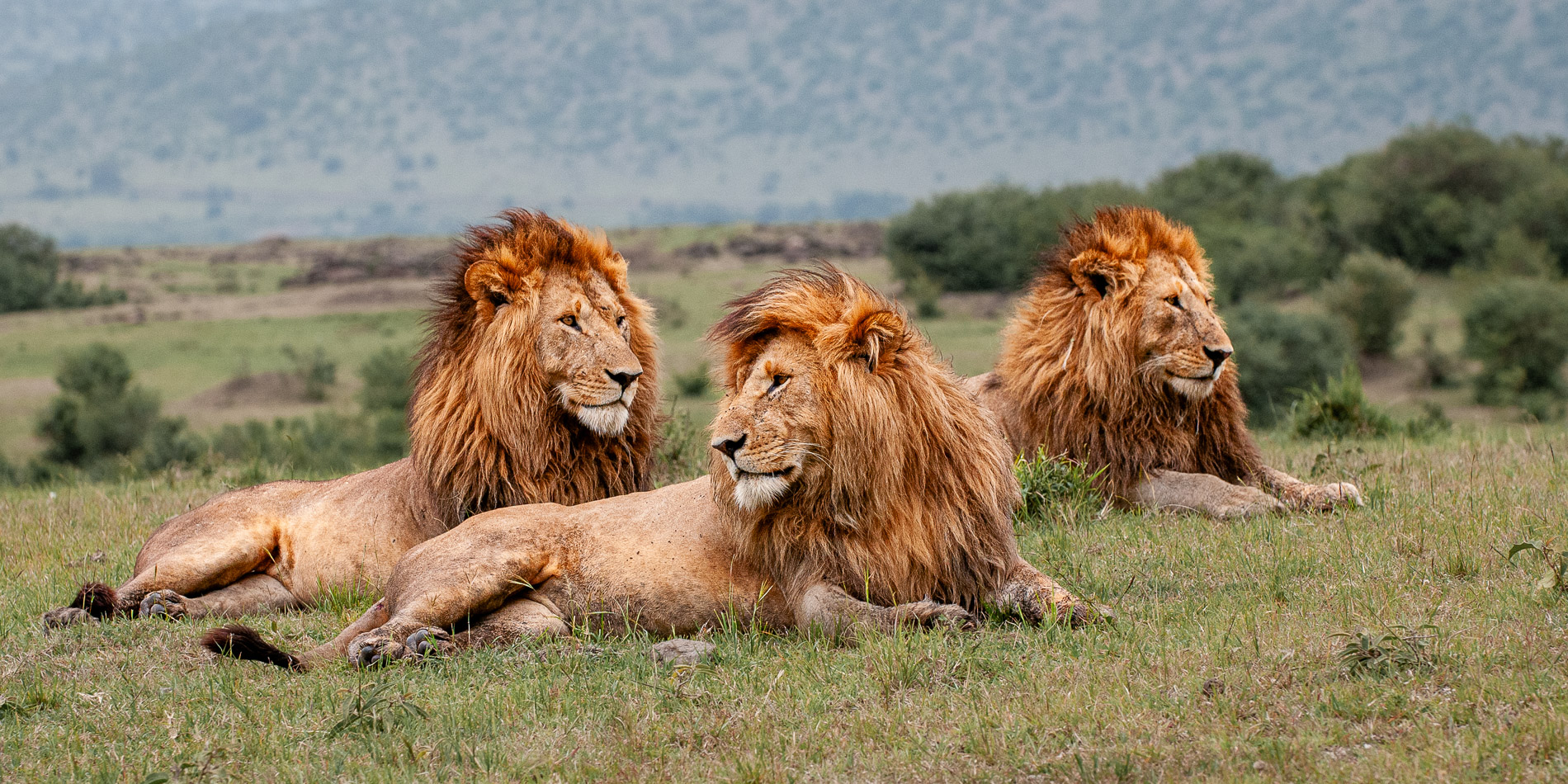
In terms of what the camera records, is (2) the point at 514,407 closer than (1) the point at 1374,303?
Yes

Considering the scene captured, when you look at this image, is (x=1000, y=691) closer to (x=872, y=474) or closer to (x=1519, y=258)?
(x=872, y=474)

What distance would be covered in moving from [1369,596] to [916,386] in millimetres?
1708

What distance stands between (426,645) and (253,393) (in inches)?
1733

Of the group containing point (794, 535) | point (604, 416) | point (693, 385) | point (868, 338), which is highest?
point (868, 338)

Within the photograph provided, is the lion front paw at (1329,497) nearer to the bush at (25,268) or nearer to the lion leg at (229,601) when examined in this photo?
the lion leg at (229,601)

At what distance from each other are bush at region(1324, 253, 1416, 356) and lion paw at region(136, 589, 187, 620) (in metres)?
41.8

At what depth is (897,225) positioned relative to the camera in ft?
228

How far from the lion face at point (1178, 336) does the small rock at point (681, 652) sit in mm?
3300

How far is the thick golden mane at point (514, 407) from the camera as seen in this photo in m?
6.36

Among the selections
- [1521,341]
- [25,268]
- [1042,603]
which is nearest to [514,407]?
[1042,603]

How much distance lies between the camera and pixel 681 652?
505 centimetres

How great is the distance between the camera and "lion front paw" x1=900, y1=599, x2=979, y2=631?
498cm

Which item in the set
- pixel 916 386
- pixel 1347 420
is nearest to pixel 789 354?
pixel 916 386

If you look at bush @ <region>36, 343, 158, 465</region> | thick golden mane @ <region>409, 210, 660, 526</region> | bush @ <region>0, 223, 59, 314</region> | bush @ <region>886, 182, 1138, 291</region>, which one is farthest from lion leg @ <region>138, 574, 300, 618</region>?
bush @ <region>0, 223, 59, 314</region>
